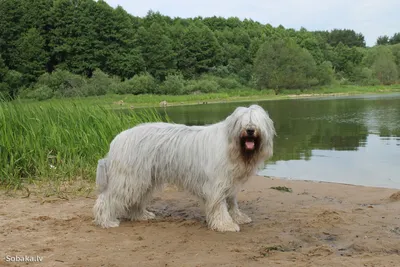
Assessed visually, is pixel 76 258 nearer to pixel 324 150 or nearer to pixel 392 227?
pixel 392 227

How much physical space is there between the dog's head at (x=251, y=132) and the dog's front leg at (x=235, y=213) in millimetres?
718

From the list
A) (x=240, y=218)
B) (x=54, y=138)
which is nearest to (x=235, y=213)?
(x=240, y=218)

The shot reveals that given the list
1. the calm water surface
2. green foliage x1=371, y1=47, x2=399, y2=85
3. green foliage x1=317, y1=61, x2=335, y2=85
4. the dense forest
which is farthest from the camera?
green foliage x1=371, y1=47, x2=399, y2=85

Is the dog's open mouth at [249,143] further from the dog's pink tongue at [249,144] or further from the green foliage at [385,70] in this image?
the green foliage at [385,70]

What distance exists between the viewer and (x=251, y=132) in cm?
524

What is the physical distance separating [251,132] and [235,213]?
1.20m

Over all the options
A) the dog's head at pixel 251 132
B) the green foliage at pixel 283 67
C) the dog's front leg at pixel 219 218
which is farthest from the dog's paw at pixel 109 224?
the green foliage at pixel 283 67

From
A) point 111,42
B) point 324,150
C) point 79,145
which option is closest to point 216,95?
point 111,42

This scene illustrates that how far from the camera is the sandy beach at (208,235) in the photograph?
173 inches

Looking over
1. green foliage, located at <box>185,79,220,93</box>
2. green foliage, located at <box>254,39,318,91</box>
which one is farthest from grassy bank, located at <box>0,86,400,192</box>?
green foliage, located at <box>254,39,318,91</box>

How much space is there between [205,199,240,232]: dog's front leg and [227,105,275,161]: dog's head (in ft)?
2.19

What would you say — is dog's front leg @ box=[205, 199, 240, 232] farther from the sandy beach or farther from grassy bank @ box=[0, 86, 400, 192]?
grassy bank @ box=[0, 86, 400, 192]

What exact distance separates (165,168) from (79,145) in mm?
3783

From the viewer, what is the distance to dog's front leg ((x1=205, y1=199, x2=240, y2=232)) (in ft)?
18.0
